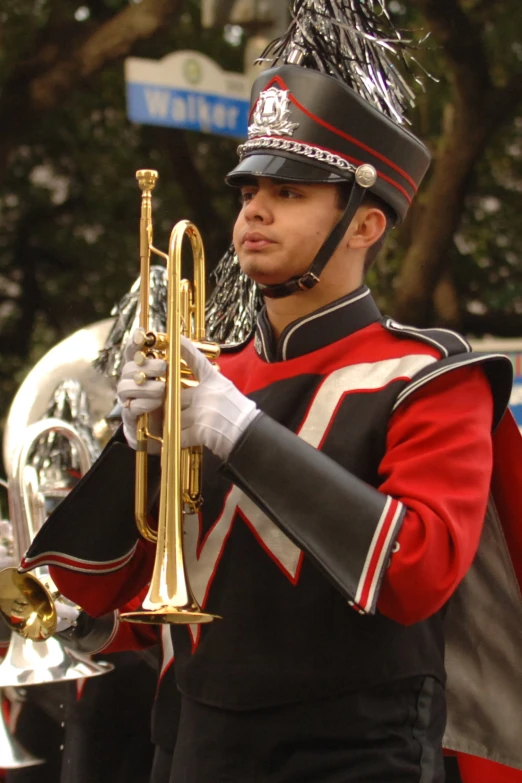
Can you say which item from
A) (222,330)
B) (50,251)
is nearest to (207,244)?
(50,251)

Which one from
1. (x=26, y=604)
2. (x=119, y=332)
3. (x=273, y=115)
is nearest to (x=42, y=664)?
(x=26, y=604)

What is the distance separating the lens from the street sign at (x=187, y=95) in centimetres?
722

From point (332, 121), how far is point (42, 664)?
226cm

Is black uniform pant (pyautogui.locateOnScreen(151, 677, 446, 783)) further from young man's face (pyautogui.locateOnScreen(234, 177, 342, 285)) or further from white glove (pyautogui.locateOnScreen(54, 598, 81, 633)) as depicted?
white glove (pyautogui.locateOnScreen(54, 598, 81, 633))

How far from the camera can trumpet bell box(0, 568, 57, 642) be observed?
3.63 meters

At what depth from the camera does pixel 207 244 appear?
10.6m

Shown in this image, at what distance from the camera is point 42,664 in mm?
4402

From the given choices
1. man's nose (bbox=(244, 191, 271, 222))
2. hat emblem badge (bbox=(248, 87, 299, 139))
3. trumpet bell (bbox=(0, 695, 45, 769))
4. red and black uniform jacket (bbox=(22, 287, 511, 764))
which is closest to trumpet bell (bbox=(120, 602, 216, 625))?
red and black uniform jacket (bbox=(22, 287, 511, 764))

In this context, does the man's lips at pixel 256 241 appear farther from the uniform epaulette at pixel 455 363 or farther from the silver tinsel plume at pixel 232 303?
the silver tinsel plume at pixel 232 303

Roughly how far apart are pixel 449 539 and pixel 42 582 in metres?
1.51

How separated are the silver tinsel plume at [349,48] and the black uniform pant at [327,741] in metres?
1.17

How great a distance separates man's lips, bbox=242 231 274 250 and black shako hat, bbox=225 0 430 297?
90mm

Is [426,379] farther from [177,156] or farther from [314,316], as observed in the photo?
[177,156]

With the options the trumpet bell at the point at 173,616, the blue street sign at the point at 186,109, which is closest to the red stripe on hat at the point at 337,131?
the trumpet bell at the point at 173,616
